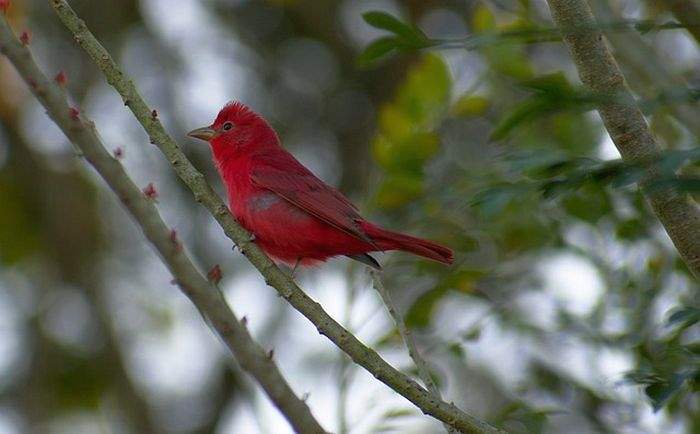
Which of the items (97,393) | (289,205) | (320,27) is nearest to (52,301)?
(97,393)

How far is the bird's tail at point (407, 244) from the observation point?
3928 mm

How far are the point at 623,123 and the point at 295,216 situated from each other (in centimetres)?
189

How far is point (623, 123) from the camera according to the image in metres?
2.68

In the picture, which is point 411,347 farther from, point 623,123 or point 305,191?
point 305,191

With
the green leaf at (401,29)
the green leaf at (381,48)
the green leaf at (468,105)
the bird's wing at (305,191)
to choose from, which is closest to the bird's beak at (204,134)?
the bird's wing at (305,191)

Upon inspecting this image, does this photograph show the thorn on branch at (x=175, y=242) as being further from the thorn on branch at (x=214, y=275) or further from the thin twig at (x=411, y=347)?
the thin twig at (x=411, y=347)

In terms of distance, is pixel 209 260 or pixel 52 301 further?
pixel 52 301

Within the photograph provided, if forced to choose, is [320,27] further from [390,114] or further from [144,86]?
[390,114]

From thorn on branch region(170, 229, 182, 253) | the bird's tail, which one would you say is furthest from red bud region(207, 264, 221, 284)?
the bird's tail

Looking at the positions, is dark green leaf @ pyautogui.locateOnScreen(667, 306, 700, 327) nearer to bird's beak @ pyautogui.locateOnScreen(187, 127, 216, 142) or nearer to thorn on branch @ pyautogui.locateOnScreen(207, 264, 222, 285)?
thorn on branch @ pyautogui.locateOnScreen(207, 264, 222, 285)

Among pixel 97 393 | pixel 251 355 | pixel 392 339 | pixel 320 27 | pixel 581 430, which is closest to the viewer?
pixel 251 355

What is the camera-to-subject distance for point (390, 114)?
182 inches

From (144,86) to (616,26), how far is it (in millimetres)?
6122

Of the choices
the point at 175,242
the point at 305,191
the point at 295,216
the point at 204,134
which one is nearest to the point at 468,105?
the point at 305,191
